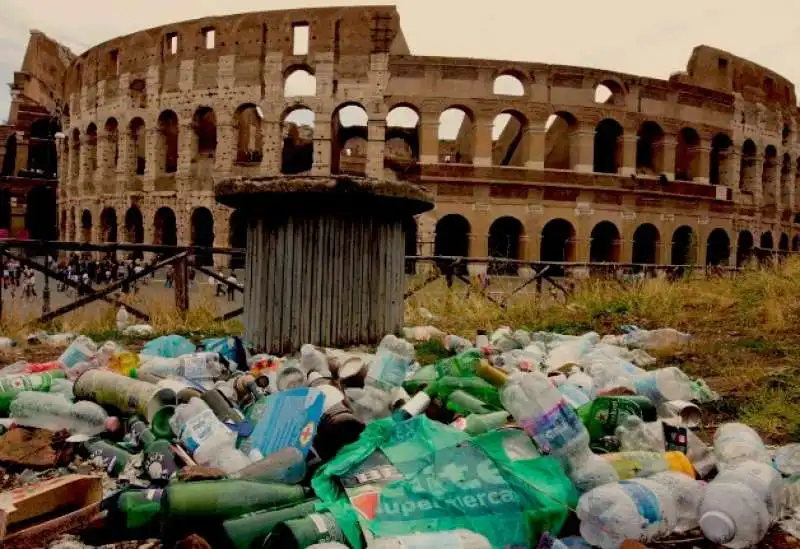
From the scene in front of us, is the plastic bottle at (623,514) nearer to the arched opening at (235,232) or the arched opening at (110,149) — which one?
the arched opening at (235,232)

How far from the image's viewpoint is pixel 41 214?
33.4 metres

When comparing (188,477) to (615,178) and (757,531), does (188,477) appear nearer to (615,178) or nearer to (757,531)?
(757,531)

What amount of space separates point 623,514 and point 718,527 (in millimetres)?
320

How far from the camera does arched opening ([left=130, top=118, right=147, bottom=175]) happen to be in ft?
80.0

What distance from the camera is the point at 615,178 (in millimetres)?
21891

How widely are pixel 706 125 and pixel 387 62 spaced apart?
41.5ft

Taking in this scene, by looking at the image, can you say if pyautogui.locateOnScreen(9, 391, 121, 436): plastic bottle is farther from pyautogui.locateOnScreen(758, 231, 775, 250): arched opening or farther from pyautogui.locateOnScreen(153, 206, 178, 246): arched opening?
pyautogui.locateOnScreen(758, 231, 775, 250): arched opening

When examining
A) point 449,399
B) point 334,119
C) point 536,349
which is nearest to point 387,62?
point 334,119

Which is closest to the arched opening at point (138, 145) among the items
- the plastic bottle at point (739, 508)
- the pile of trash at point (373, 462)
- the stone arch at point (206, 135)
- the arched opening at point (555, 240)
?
the stone arch at point (206, 135)

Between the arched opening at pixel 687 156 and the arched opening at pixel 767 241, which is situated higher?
the arched opening at pixel 687 156

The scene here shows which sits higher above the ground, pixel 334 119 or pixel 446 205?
pixel 334 119

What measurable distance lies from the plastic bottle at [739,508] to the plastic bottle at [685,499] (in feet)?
0.20

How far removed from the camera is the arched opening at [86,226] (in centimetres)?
2632

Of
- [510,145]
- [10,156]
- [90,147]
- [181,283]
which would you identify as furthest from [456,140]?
[10,156]
